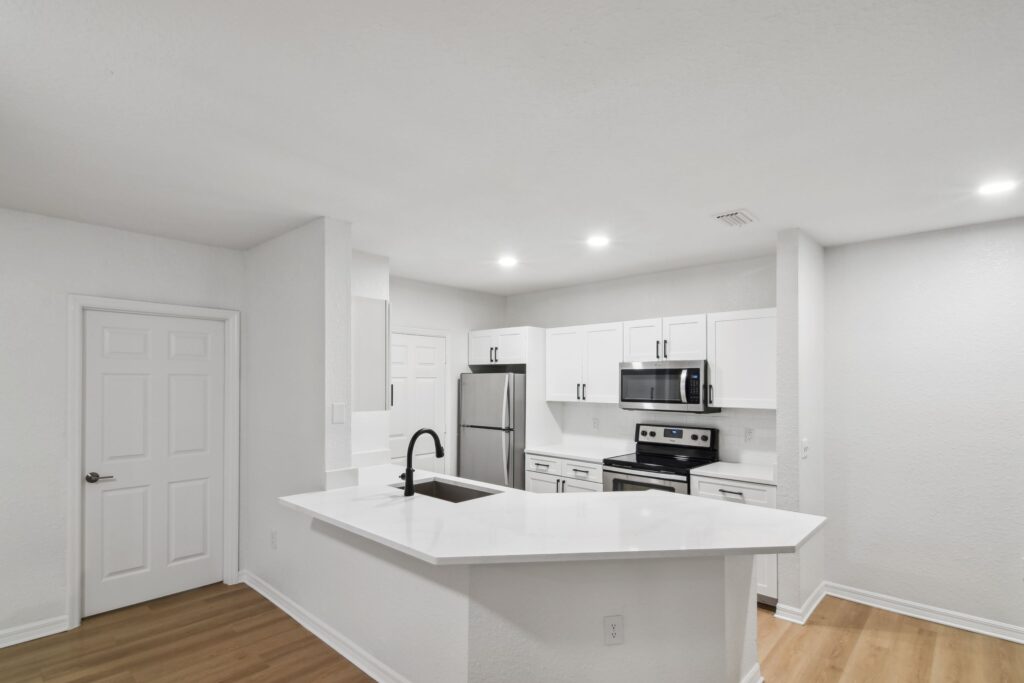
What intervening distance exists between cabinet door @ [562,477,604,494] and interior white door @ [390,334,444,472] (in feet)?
4.25

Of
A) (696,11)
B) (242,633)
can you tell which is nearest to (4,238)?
(242,633)

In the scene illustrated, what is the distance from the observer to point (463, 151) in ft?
7.61

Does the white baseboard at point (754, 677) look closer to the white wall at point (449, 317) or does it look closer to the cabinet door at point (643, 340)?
the cabinet door at point (643, 340)

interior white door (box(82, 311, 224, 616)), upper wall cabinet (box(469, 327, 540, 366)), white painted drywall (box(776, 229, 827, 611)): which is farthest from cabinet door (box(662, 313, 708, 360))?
interior white door (box(82, 311, 224, 616))

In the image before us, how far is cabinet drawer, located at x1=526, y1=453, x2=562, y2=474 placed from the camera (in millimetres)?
4754

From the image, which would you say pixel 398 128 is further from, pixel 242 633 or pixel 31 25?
pixel 242 633

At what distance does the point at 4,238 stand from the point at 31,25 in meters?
2.29

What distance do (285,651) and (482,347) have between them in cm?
321

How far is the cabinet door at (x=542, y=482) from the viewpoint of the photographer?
4.75 m

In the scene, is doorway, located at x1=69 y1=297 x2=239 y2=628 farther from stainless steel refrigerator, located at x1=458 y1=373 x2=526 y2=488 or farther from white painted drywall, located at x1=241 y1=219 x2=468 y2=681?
stainless steel refrigerator, located at x1=458 y1=373 x2=526 y2=488

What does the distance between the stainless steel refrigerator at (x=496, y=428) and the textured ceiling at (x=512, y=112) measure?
6.90 feet

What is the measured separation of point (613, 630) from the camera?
215 cm

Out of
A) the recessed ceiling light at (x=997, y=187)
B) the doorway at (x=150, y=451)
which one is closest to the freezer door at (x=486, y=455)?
the doorway at (x=150, y=451)

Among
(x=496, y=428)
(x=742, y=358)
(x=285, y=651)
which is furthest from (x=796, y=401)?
(x=285, y=651)
